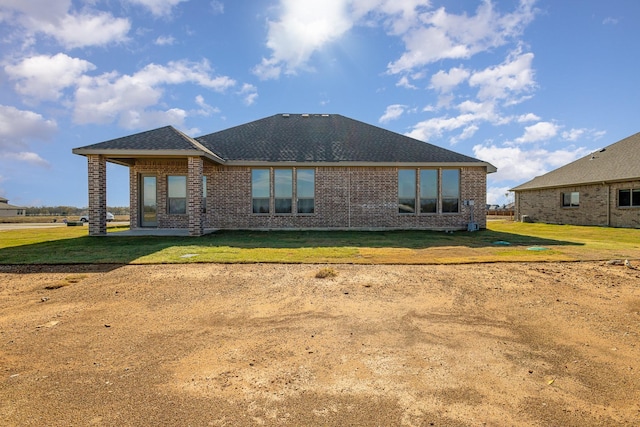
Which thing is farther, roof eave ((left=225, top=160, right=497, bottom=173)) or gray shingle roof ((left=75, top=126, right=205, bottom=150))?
roof eave ((left=225, top=160, right=497, bottom=173))

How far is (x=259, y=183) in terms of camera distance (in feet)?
50.9

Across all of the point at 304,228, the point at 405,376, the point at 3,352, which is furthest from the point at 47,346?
the point at 304,228

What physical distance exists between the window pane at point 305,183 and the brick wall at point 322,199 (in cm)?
24

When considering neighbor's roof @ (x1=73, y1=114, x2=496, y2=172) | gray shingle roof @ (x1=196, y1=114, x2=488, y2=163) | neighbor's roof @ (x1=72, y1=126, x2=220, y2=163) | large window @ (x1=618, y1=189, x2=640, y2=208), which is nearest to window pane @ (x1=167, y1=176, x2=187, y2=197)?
neighbor's roof @ (x1=73, y1=114, x2=496, y2=172)

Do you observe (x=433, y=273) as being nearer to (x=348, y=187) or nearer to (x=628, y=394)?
(x=628, y=394)

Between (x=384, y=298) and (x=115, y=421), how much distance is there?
12.7 ft

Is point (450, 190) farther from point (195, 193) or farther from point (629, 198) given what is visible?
point (629, 198)

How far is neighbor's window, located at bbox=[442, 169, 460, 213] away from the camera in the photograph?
1590cm

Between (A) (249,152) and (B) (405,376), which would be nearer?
(B) (405,376)

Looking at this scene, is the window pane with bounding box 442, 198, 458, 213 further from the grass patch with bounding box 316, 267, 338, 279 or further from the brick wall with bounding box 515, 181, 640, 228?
Answer: the brick wall with bounding box 515, 181, 640, 228

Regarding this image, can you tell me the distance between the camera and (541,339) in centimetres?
389

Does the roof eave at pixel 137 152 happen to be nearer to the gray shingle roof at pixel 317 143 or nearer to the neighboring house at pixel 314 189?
the neighboring house at pixel 314 189

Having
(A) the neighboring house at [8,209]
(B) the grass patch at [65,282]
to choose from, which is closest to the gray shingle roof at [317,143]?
(B) the grass patch at [65,282]

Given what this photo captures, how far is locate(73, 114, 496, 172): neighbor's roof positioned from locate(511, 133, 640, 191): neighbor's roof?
32.7 ft
